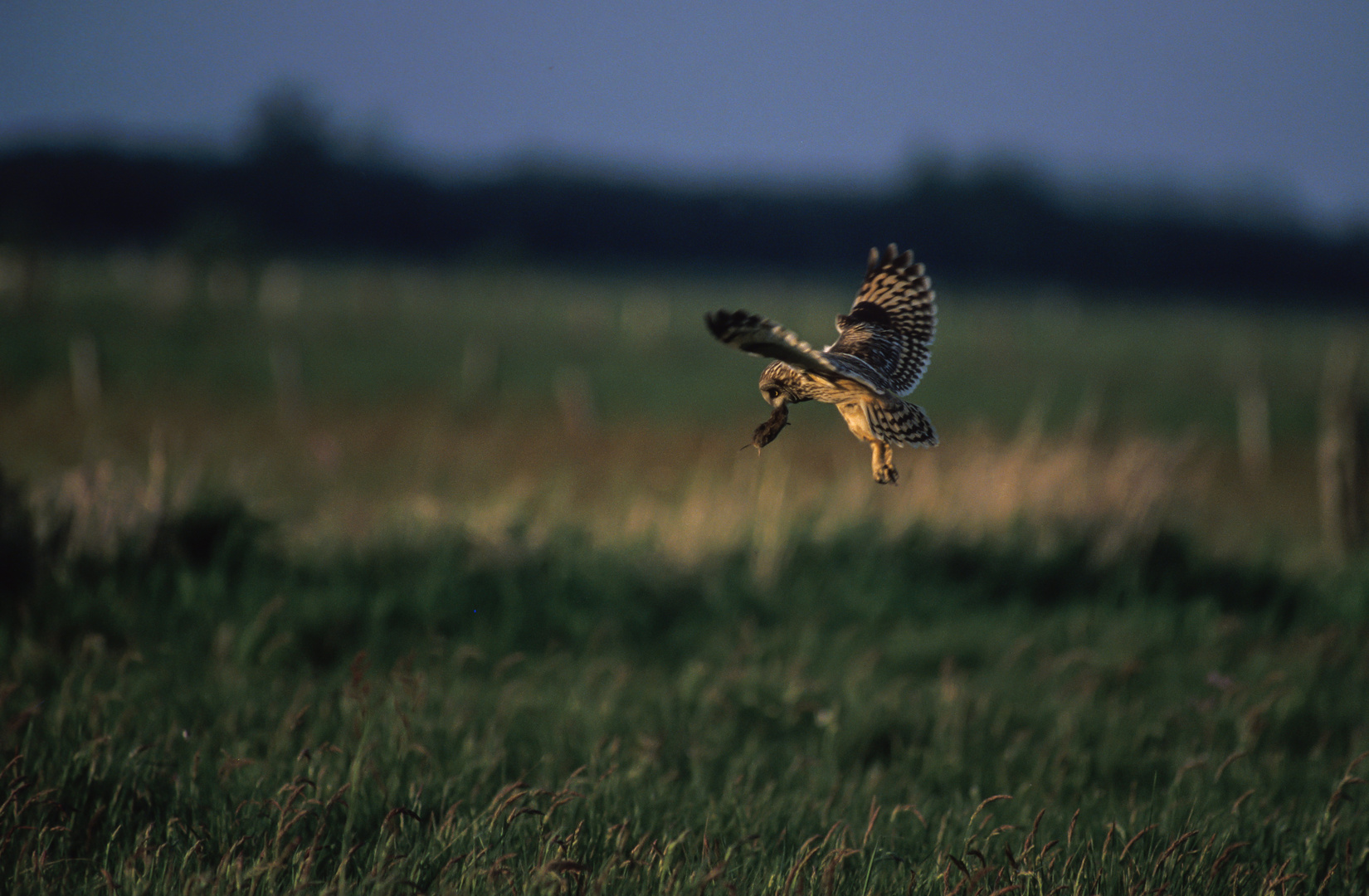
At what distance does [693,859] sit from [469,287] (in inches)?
1950

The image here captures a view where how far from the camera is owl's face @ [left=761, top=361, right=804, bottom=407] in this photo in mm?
1022

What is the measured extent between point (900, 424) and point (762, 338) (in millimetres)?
283

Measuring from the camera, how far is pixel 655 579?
759 centimetres

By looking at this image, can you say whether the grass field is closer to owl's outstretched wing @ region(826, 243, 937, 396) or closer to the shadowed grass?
the shadowed grass

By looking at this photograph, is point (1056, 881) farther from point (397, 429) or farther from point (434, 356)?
point (434, 356)

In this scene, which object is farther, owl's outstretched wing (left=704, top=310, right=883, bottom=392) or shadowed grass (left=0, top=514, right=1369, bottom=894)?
shadowed grass (left=0, top=514, right=1369, bottom=894)

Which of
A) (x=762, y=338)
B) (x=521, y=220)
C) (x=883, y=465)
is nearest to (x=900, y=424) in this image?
(x=883, y=465)

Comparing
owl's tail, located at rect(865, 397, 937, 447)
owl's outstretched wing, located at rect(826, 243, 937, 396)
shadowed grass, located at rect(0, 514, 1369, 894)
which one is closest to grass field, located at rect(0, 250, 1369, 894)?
shadowed grass, located at rect(0, 514, 1369, 894)

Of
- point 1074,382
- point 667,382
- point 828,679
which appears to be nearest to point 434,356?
point 667,382

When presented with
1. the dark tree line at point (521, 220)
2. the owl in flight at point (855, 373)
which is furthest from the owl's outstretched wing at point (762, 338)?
the dark tree line at point (521, 220)

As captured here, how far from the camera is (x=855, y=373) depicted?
99cm

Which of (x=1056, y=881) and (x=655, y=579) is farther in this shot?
(x=655, y=579)

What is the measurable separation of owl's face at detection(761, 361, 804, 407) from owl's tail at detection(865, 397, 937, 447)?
85mm

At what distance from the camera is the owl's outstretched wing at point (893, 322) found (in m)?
1.49
